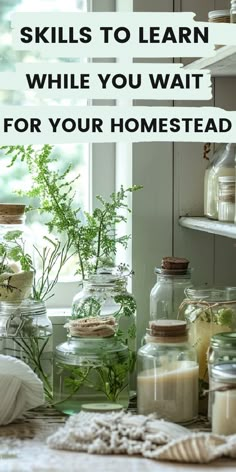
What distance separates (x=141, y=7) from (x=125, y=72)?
14cm

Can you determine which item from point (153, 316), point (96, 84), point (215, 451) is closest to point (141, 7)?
point (96, 84)

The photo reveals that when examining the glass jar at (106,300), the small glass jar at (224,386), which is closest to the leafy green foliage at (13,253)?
the glass jar at (106,300)

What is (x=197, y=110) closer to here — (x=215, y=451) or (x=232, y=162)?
(x=232, y=162)

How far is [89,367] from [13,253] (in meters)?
0.29

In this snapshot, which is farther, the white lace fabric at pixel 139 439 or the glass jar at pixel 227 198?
the glass jar at pixel 227 198

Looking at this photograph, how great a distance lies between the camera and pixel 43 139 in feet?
7.04

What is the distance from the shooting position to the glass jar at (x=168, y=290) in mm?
1979

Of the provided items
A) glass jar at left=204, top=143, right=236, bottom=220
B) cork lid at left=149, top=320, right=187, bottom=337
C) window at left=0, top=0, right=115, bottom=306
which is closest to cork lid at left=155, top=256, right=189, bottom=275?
glass jar at left=204, top=143, right=236, bottom=220

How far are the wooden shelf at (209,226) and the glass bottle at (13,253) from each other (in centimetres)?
32

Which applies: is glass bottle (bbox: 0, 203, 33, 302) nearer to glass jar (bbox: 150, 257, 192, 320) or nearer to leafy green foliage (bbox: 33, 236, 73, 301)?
leafy green foliage (bbox: 33, 236, 73, 301)

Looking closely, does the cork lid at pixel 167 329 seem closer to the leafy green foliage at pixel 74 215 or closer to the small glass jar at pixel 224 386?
the small glass jar at pixel 224 386

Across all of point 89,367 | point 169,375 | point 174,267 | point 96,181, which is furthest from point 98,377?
point 96,181

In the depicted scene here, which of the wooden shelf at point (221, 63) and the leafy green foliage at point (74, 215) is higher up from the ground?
the wooden shelf at point (221, 63)

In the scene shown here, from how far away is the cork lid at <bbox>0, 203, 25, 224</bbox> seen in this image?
2001 mm
